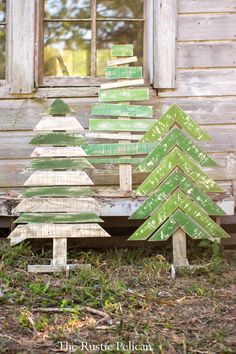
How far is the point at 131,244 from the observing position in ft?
15.5

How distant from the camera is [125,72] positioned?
429 cm

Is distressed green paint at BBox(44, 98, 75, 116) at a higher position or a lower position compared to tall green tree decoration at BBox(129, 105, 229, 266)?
higher

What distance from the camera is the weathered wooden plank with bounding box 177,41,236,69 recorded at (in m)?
4.40

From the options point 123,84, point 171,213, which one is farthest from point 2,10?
point 171,213

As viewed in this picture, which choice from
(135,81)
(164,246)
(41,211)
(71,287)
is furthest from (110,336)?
(135,81)

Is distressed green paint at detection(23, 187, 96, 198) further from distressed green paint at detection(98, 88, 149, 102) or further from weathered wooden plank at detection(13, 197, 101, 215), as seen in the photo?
distressed green paint at detection(98, 88, 149, 102)

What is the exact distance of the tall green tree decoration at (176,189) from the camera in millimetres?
3854

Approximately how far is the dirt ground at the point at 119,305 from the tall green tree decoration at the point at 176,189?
0.26 metres

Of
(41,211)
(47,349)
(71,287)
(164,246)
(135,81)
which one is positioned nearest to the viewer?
(47,349)

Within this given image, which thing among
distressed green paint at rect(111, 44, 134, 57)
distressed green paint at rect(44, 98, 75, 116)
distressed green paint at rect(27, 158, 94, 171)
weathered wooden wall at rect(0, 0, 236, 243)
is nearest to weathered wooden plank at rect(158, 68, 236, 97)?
weathered wooden wall at rect(0, 0, 236, 243)

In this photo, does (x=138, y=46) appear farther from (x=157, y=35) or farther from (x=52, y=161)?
(x=52, y=161)

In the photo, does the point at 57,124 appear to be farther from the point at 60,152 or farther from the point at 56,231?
the point at 56,231

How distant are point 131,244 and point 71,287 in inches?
57.5

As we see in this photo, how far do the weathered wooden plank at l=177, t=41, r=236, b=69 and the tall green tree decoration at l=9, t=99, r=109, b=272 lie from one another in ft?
4.27
